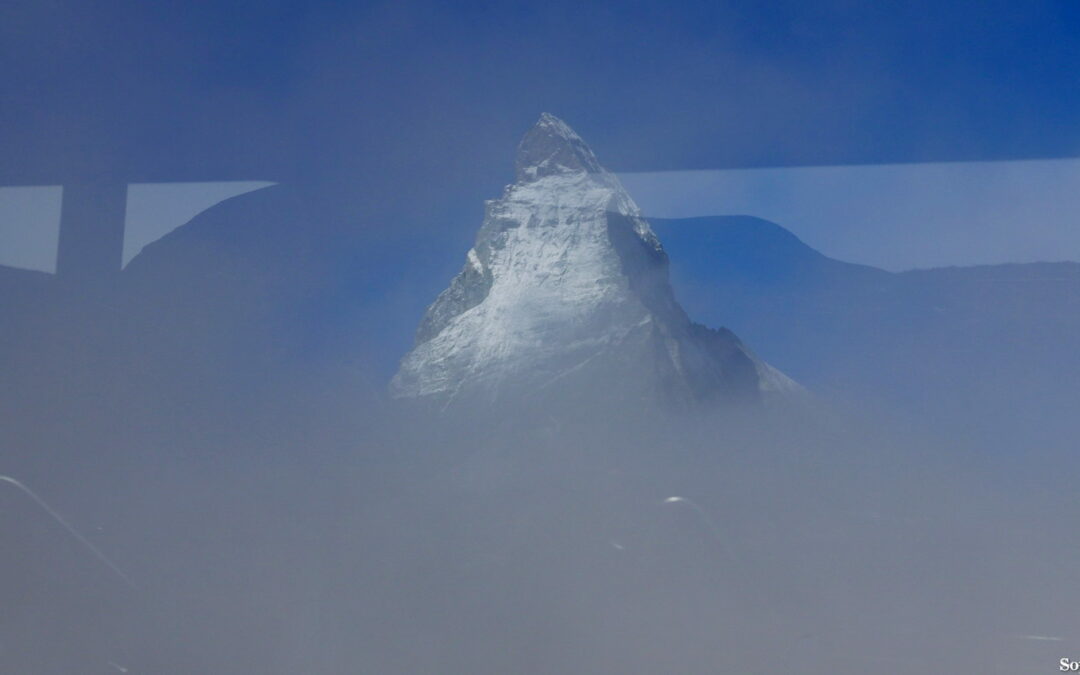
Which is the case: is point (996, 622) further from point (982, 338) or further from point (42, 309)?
point (42, 309)

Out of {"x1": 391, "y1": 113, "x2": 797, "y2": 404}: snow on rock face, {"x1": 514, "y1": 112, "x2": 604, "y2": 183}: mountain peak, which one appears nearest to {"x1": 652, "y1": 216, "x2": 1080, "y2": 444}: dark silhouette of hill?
{"x1": 391, "y1": 113, "x2": 797, "y2": 404}: snow on rock face

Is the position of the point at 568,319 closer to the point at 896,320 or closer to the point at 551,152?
the point at 551,152

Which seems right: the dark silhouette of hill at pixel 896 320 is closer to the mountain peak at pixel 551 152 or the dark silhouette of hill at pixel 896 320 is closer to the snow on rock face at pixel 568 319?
the snow on rock face at pixel 568 319

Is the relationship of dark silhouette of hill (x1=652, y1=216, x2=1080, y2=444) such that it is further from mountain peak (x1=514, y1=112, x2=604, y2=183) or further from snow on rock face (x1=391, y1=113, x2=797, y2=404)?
mountain peak (x1=514, y1=112, x2=604, y2=183)

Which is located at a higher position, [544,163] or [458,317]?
[544,163]

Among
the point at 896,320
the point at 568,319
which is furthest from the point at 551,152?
the point at 896,320

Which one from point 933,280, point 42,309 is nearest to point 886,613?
point 933,280
